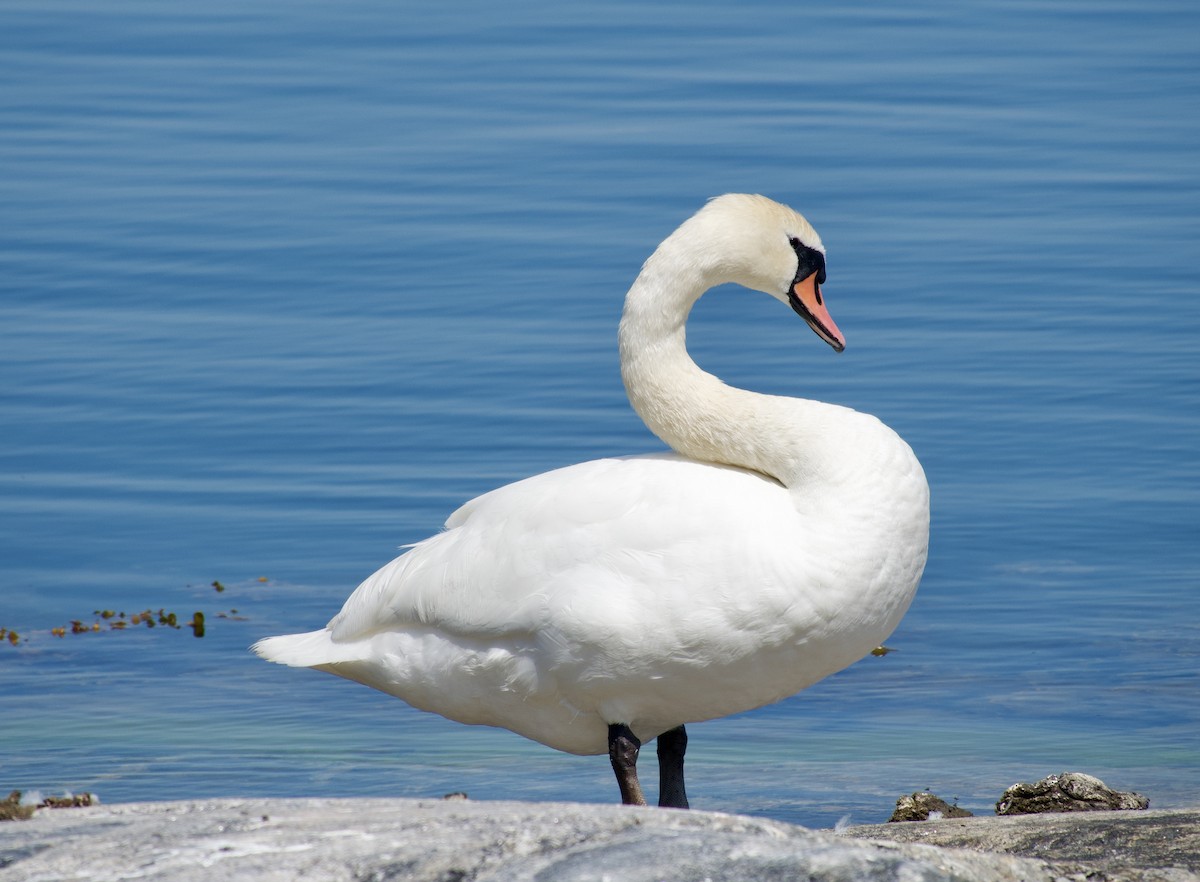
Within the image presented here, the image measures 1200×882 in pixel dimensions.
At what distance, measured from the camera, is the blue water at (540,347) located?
875 centimetres

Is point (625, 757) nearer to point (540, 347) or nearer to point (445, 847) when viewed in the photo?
point (445, 847)

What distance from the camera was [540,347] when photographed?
14.4 meters

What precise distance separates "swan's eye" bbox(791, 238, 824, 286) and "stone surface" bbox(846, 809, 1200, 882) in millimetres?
1798

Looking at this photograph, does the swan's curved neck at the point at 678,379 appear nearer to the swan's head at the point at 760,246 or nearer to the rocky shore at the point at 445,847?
the swan's head at the point at 760,246

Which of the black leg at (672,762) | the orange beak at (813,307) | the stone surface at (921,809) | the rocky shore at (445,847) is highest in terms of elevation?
the orange beak at (813,307)

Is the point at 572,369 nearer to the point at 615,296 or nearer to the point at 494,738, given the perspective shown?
the point at 615,296

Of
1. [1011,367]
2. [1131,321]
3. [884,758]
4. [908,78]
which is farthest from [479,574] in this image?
[908,78]

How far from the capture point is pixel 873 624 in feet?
18.9

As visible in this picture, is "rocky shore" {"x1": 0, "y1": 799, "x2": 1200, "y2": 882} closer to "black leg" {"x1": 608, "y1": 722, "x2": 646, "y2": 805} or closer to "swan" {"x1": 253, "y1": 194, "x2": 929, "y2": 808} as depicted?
"swan" {"x1": 253, "y1": 194, "x2": 929, "y2": 808}

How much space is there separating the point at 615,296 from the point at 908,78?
8.46 meters

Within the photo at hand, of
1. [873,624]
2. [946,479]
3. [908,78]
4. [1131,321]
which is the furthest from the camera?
[908,78]

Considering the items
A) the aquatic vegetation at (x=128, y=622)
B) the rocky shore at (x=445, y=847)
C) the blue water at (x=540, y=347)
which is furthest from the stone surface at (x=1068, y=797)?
the aquatic vegetation at (x=128, y=622)

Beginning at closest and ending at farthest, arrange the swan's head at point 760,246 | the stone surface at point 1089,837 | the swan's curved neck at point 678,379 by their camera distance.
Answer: the stone surface at point 1089,837 → the swan's curved neck at point 678,379 → the swan's head at point 760,246

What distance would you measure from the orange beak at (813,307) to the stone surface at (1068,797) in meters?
1.60
